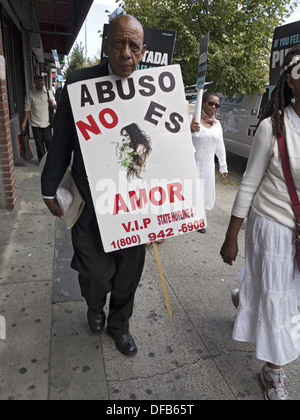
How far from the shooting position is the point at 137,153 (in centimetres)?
204

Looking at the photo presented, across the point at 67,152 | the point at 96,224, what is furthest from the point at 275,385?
the point at 67,152

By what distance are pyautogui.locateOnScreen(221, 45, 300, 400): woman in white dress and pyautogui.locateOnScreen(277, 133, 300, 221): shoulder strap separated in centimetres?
2

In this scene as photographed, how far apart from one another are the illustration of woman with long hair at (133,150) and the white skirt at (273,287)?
73 centimetres

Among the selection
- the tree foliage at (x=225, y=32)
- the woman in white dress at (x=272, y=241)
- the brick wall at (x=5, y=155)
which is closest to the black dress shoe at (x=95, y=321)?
the woman in white dress at (x=272, y=241)

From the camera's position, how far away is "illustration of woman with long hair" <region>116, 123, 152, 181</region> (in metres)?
2.01

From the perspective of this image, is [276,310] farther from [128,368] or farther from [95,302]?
[95,302]

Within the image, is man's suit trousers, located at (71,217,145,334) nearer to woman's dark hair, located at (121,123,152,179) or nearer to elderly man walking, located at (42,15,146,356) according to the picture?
elderly man walking, located at (42,15,146,356)

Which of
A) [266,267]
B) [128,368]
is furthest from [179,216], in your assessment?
[128,368]

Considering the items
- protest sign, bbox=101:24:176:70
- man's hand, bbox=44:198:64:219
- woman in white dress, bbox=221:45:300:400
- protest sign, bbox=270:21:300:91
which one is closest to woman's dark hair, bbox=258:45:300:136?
woman in white dress, bbox=221:45:300:400

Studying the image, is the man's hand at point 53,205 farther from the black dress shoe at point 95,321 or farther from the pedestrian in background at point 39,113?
the pedestrian in background at point 39,113
